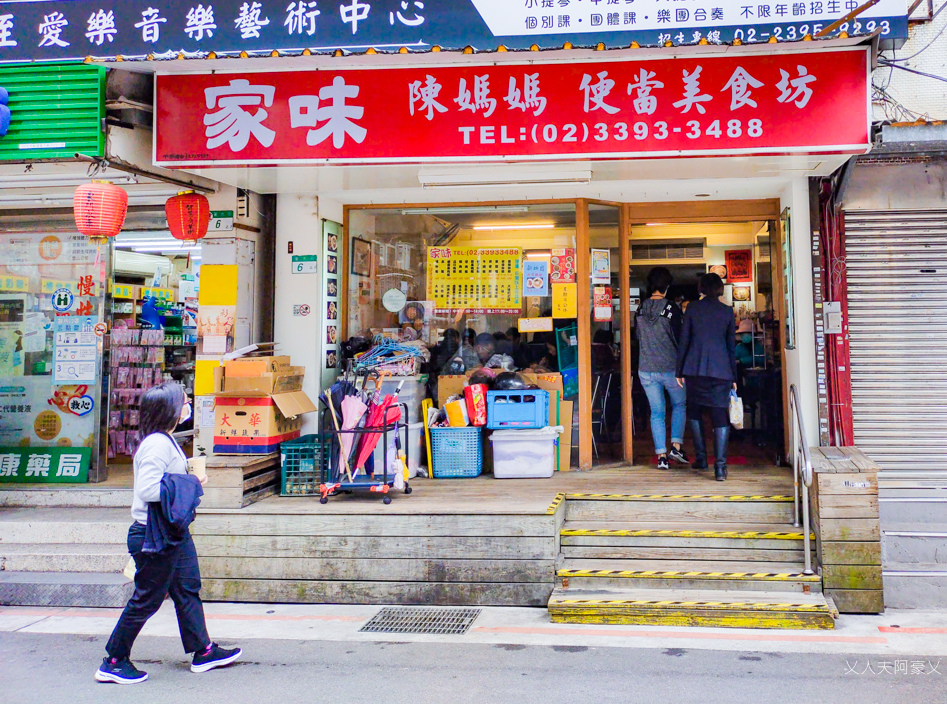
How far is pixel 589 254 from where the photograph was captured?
798cm

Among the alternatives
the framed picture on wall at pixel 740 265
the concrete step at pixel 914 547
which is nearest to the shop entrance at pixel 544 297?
the framed picture on wall at pixel 740 265

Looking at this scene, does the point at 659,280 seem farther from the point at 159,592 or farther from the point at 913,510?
the point at 159,592

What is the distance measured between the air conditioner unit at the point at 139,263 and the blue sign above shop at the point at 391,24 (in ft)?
13.5

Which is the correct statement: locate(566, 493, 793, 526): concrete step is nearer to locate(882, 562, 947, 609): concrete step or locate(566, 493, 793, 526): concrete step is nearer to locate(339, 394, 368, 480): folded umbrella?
locate(882, 562, 947, 609): concrete step

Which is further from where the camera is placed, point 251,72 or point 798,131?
point 251,72

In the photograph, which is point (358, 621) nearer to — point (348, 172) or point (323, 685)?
point (323, 685)

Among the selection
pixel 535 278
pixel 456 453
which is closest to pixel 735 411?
pixel 535 278

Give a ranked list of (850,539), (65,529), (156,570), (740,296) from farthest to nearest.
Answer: (740,296) → (65,529) → (850,539) → (156,570)

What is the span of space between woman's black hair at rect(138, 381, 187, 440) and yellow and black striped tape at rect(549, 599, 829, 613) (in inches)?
121

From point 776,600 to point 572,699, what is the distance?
209 cm

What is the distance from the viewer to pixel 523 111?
6180 mm

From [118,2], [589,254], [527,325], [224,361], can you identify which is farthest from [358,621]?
[118,2]

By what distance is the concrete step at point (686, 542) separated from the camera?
5.78m

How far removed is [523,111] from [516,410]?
9.74 ft
